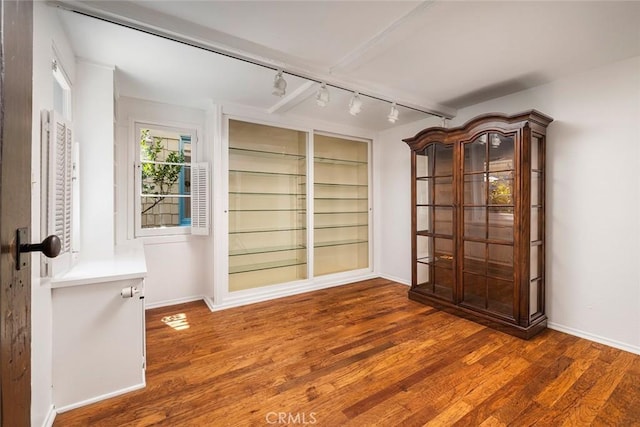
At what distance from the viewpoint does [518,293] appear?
8.66 feet

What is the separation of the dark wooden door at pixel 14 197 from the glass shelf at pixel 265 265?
2.87 meters

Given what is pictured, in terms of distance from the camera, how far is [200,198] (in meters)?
3.40

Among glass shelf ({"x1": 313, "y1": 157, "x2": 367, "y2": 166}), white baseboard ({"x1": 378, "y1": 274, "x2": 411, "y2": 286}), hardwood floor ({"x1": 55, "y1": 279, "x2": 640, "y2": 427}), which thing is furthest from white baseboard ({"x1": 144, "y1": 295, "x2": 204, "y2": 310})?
white baseboard ({"x1": 378, "y1": 274, "x2": 411, "y2": 286})

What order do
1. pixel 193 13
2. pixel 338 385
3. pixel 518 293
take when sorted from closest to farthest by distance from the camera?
1. pixel 193 13
2. pixel 338 385
3. pixel 518 293

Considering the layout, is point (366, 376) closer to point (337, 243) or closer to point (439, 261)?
point (439, 261)

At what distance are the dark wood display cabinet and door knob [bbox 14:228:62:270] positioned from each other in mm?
3074

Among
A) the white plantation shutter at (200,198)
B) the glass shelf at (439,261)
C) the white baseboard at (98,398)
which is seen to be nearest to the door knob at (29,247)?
the white baseboard at (98,398)

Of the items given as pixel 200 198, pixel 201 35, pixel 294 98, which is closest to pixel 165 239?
pixel 200 198

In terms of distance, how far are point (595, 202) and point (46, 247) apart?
3.57m

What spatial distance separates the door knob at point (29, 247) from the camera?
669mm

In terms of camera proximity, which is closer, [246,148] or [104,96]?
[104,96]

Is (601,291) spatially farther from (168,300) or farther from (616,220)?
(168,300)

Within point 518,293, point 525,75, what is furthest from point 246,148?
point 518,293

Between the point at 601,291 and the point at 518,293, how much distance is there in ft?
2.15
